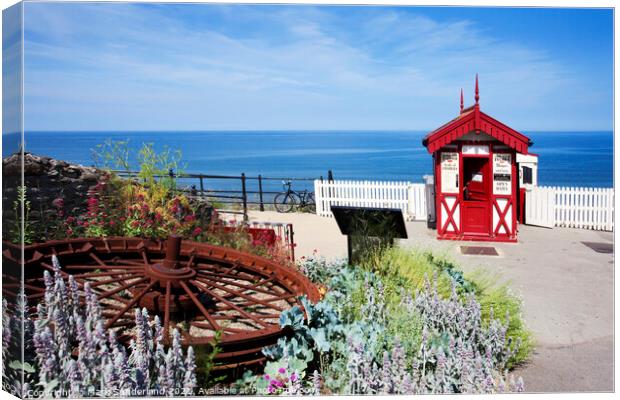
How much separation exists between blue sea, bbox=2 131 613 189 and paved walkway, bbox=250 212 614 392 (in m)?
1.25

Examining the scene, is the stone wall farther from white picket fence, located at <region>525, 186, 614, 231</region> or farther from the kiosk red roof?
white picket fence, located at <region>525, 186, 614, 231</region>

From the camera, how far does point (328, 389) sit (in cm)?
464

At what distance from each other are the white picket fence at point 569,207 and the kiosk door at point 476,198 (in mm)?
1959

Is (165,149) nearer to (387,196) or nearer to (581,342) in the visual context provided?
(581,342)

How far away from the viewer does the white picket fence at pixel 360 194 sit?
49.9 feet

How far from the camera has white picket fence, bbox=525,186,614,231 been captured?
43.3 ft

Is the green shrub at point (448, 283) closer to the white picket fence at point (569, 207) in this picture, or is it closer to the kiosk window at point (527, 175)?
the white picket fence at point (569, 207)

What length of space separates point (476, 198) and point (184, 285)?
8160mm

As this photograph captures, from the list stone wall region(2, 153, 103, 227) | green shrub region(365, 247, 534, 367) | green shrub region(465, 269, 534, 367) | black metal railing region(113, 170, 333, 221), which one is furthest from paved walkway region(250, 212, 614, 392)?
stone wall region(2, 153, 103, 227)

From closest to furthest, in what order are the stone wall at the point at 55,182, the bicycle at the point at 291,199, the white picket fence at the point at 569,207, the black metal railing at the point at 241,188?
1. the stone wall at the point at 55,182
2. the white picket fence at the point at 569,207
3. the black metal railing at the point at 241,188
4. the bicycle at the point at 291,199

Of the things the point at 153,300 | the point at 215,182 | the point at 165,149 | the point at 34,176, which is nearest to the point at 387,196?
the point at 215,182

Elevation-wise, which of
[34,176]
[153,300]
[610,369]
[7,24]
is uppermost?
[7,24]

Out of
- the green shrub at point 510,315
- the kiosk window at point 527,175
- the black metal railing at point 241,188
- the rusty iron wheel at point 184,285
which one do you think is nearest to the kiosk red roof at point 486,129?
the kiosk window at point 527,175

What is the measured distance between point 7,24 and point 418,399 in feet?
12.7
